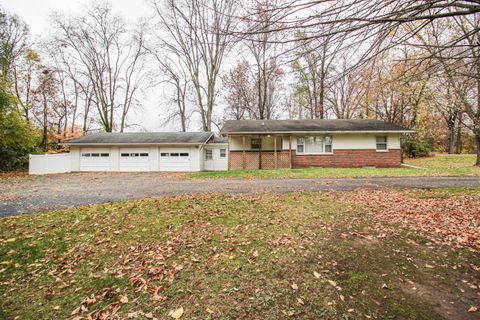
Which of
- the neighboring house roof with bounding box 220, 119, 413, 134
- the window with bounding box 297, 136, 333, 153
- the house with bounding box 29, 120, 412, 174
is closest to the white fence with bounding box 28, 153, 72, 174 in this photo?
the house with bounding box 29, 120, 412, 174

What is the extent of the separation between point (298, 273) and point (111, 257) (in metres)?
3.00

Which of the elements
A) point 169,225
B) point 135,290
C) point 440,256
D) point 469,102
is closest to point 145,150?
point 169,225

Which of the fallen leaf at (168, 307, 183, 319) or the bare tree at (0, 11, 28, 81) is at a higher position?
the bare tree at (0, 11, 28, 81)

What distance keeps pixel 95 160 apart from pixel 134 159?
3.40 metres

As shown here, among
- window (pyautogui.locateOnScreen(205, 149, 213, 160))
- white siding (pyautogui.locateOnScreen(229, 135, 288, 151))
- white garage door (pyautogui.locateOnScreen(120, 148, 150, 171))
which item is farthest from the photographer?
window (pyautogui.locateOnScreen(205, 149, 213, 160))

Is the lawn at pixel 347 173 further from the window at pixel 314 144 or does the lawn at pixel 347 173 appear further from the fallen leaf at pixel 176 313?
the fallen leaf at pixel 176 313

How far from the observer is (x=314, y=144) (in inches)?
707

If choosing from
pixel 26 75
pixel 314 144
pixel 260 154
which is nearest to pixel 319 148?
pixel 314 144

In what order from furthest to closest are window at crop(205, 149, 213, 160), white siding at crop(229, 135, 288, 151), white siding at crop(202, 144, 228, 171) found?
window at crop(205, 149, 213, 160)
white siding at crop(202, 144, 228, 171)
white siding at crop(229, 135, 288, 151)

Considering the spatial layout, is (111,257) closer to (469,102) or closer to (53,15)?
(469,102)

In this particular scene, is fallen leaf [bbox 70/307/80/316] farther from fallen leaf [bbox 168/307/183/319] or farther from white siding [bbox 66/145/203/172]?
white siding [bbox 66/145/203/172]

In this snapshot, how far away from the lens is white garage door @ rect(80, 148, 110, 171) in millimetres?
19094

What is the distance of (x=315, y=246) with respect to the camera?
3801mm

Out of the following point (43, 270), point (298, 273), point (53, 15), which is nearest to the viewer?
point (298, 273)
